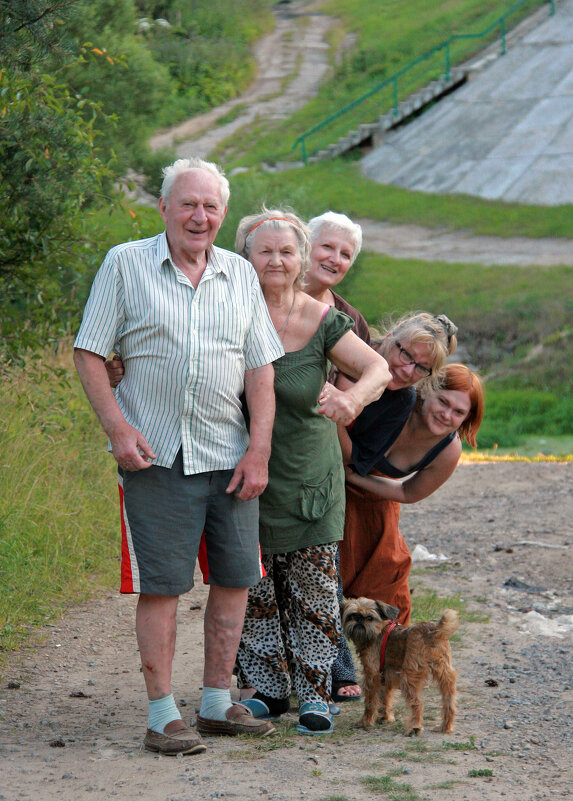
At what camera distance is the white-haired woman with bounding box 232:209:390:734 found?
4.20 m

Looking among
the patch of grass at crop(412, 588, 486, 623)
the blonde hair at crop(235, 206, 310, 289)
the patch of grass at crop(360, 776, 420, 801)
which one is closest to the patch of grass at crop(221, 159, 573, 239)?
the patch of grass at crop(412, 588, 486, 623)

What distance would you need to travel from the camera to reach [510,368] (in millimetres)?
18875

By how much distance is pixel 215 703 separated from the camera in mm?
4219

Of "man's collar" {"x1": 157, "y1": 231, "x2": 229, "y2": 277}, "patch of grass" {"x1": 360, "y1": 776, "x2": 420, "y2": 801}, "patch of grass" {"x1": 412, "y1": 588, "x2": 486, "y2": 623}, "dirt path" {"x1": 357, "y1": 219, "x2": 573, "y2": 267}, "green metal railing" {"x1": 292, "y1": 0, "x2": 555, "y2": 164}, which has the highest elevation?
"green metal railing" {"x1": 292, "y1": 0, "x2": 555, "y2": 164}

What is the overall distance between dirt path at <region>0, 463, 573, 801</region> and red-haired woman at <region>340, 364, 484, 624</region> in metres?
0.60

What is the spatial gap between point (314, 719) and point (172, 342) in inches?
67.6

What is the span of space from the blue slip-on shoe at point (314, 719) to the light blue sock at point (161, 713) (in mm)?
613

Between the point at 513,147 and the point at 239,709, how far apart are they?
1101 inches

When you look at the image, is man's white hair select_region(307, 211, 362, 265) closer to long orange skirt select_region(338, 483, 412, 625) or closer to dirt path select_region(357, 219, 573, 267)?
long orange skirt select_region(338, 483, 412, 625)

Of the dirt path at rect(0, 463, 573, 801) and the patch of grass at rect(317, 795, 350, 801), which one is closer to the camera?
the patch of grass at rect(317, 795, 350, 801)

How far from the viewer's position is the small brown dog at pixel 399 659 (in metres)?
4.34

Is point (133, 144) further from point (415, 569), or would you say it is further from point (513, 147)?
point (513, 147)

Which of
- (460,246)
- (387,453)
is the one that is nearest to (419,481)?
(387,453)

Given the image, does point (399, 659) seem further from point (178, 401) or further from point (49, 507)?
point (49, 507)
